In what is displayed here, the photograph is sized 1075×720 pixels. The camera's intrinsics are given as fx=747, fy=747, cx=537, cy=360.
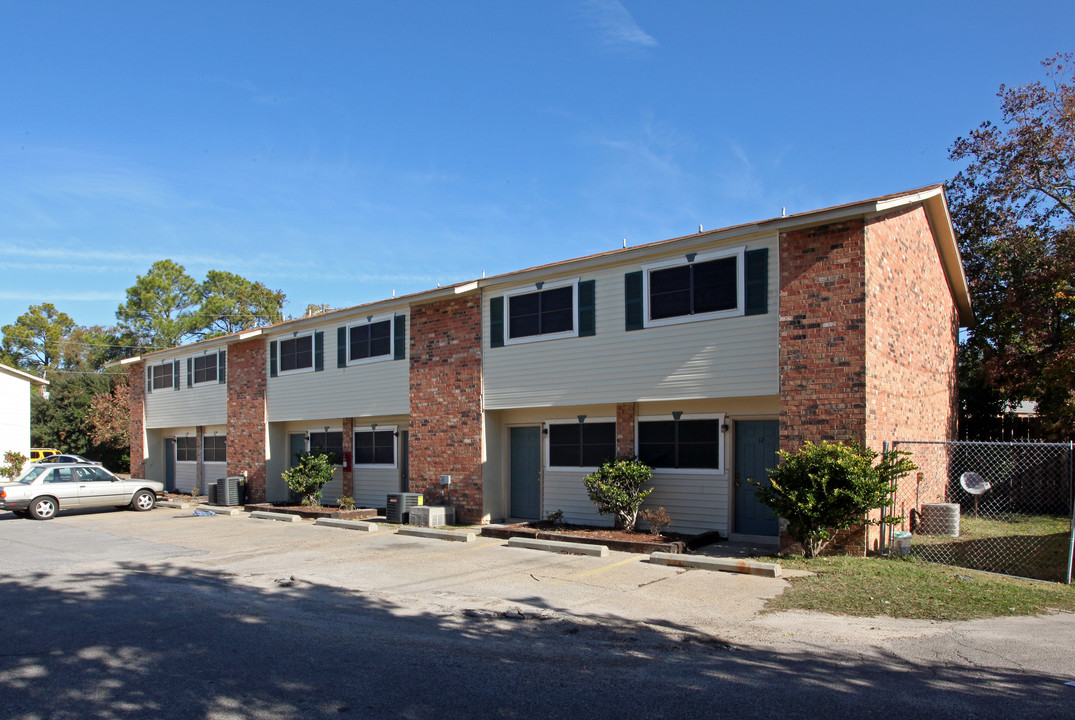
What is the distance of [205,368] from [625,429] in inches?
649

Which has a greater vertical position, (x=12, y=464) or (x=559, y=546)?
(x=559, y=546)

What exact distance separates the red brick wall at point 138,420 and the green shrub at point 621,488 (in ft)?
69.4

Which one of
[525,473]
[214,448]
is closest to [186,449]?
[214,448]

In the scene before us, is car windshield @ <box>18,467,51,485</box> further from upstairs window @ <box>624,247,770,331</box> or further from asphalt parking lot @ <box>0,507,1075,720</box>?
upstairs window @ <box>624,247,770,331</box>

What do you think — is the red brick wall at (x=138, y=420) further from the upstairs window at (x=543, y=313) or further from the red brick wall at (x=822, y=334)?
the red brick wall at (x=822, y=334)

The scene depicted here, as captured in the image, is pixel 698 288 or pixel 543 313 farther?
pixel 543 313

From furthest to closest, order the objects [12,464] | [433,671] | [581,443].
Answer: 1. [12,464]
2. [581,443]
3. [433,671]

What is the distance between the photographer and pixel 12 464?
102 ft

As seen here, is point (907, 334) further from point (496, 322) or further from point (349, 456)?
point (349, 456)

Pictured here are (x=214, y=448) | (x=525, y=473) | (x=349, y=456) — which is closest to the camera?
(x=525, y=473)

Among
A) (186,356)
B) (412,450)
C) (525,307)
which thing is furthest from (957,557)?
(186,356)

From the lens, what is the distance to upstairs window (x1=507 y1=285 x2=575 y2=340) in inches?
569

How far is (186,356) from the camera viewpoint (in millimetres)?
25500

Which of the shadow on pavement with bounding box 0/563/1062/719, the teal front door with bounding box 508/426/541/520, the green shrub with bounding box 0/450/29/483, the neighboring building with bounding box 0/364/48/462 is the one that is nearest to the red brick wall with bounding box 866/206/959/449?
the shadow on pavement with bounding box 0/563/1062/719
